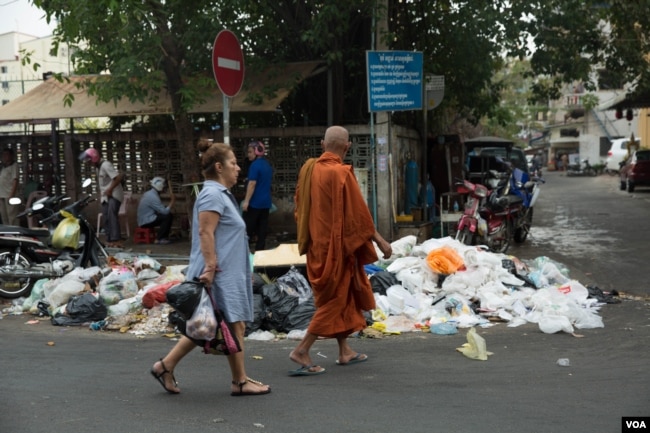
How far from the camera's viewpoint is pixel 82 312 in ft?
26.9

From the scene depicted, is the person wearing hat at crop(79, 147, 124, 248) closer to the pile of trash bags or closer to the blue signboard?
the blue signboard

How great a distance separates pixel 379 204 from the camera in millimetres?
13094

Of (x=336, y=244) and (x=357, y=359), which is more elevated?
(x=336, y=244)

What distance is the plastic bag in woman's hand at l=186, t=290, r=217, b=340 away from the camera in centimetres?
488

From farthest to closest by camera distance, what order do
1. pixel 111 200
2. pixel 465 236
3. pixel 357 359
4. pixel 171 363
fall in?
pixel 111 200 → pixel 465 236 → pixel 357 359 → pixel 171 363

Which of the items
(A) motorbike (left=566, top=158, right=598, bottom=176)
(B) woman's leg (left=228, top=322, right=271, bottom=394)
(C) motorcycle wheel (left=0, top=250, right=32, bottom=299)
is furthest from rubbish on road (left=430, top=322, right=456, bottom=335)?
(A) motorbike (left=566, top=158, right=598, bottom=176)

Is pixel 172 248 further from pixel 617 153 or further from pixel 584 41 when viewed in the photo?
pixel 617 153

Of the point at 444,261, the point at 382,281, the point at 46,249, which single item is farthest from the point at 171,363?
the point at 46,249

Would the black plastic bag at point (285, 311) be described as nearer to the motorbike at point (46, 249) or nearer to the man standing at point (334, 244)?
the man standing at point (334, 244)

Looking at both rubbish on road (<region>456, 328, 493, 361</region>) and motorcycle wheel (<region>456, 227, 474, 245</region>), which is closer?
rubbish on road (<region>456, 328, 493, 361</region>)

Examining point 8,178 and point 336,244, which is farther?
point 8,178

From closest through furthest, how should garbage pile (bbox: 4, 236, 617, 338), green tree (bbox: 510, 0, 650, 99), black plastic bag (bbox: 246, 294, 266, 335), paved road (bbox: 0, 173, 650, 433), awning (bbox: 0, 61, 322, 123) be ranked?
1. paved road (bbox: 0, 173, 650, 433)
2. black plastic bag (bbox: 246, 294, 266, 335)
3. garbage pile (bbox: 4, 236, 617, 338)
4. awning (bbox: 0, 61, 322, 123)
5. green tree (bbox: 510, 0, 650, 99)

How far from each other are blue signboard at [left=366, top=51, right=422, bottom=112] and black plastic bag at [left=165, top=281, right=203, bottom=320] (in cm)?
693

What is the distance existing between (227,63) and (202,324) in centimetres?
458
